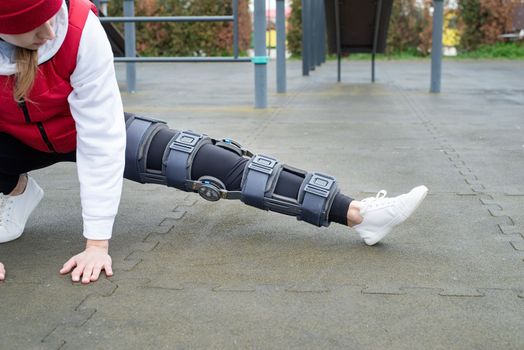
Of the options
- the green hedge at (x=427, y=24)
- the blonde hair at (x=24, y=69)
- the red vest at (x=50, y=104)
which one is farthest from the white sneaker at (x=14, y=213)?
the green hedge at (x=427, y=24)

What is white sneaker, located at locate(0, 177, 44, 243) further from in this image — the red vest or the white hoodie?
the white hoodie

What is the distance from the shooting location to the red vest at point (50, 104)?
1659 mm

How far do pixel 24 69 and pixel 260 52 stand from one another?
12.3ft

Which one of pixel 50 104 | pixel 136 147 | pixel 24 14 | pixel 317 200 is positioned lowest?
pixel 317 200

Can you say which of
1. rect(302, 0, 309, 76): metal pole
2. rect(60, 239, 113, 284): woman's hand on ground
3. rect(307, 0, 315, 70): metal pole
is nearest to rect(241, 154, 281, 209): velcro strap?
rect(60, 239, 113, 284): woman's hand on ground

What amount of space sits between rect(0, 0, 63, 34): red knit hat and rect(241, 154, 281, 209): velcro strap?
66 cm

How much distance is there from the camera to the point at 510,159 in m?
3.19

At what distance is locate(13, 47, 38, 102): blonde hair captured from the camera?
1.60 metres

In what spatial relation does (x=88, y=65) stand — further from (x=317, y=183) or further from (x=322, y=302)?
(x=322, y=302)

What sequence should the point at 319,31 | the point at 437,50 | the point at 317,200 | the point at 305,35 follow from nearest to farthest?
1. the point at 317,200
2. the point at 437,50
3. the point at 305,35
4. the point at 319,31

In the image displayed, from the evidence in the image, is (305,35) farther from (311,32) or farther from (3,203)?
(3,203)

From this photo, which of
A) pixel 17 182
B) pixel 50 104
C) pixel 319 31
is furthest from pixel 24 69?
pixel 319 31

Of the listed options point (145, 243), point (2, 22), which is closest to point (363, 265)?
point (145, 243)

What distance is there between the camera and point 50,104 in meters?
1.73
